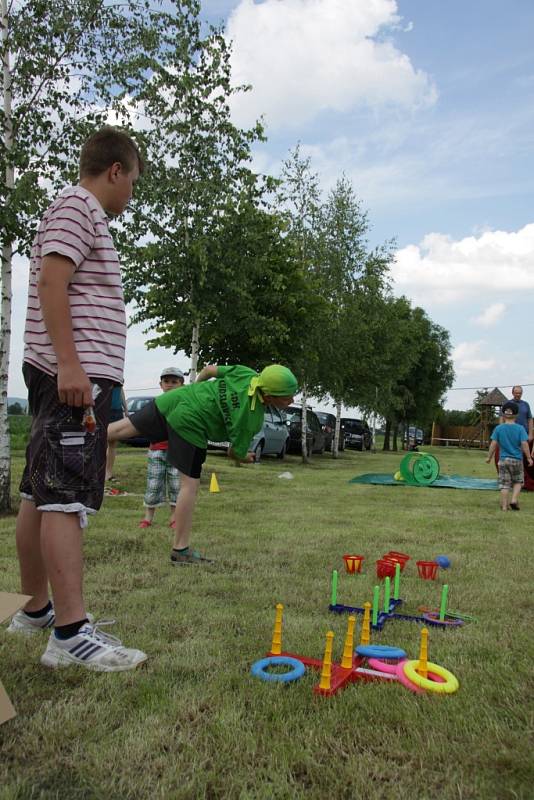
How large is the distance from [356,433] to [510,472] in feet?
81.2

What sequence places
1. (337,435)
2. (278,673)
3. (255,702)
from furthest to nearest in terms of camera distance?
1. (337,435)
2. (278,673)
3. (255,702)

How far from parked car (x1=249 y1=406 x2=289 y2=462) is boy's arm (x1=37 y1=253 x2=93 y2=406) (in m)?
14.9

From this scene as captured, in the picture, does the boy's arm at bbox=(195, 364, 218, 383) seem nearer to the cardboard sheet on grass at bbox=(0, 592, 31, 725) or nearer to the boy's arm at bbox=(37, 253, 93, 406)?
the boy's arm at bbox=(37, 253, 93, 406)

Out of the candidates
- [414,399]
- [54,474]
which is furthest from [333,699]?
[414,399]

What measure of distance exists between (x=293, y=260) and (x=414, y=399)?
85.2ft

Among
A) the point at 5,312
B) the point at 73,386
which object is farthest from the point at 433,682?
the point at 5,312

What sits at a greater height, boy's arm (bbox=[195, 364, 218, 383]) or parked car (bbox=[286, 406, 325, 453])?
boy's arm (bbox=[195, 364, 218, 383])

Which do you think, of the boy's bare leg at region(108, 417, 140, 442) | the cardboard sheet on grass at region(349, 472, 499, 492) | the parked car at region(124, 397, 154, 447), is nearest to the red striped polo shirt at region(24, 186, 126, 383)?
the boy's bare leg at region(108, 417, 140, 442)

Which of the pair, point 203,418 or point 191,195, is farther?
point 191,195

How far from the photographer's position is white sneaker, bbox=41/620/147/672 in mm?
2541

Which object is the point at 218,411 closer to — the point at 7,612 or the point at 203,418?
the point at 203,418

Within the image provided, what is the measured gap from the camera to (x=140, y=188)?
1068 cm

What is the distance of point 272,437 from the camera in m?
19.1

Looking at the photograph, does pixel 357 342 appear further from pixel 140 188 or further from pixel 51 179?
pixel 51 179
